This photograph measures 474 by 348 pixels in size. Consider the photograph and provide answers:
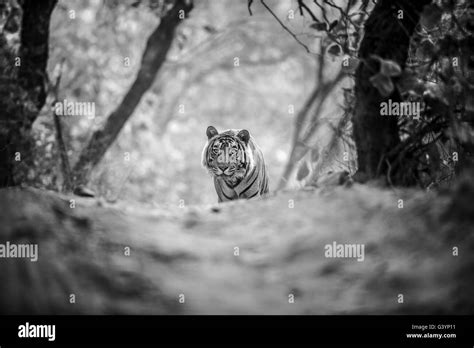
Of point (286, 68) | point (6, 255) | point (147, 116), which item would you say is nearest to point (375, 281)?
point (6, 255)

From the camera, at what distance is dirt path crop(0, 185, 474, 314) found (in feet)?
13.9

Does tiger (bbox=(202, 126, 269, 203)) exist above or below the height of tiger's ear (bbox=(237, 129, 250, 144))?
below

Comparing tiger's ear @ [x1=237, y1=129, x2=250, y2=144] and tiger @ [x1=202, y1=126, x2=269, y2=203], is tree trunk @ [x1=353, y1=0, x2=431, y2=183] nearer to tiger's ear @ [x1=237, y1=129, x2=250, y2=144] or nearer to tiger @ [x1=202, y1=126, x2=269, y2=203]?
tiger @ [x1=202, y1=126, x2=269, y2=203]

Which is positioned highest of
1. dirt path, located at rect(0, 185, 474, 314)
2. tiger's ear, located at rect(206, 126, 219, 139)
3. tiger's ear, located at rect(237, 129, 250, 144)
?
tiger's ear, located at rect(206, 126, 219, 139)

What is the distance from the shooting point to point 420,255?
4.30 metres

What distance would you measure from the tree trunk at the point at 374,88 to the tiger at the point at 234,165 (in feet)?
9.42

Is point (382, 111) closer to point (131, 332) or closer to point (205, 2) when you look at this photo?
point (131, 332)

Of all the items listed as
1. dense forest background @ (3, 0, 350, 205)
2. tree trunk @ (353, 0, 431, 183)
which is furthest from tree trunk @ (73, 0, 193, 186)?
tree trunk @ (353, 0, 431, 183)

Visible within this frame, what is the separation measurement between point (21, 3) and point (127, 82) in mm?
9100

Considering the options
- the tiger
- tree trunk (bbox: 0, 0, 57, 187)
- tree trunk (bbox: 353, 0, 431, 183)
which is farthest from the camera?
the tiger

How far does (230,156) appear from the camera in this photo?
8.17 m

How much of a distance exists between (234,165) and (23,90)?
2.77 m

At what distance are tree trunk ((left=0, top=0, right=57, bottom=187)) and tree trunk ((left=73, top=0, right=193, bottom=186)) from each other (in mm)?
1273

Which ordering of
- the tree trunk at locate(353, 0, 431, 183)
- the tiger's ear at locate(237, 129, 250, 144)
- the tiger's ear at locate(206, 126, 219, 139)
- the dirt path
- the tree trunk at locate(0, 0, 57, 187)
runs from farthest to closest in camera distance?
the tiger's ear at locate(206, 126, 219, 139), the tiger's ear at locate(237, 129, 250, 144), the tree trunk at locate(0, 0, 57, 187), the tree trunk at locate(353, 0, 431, 183), the dirt path
